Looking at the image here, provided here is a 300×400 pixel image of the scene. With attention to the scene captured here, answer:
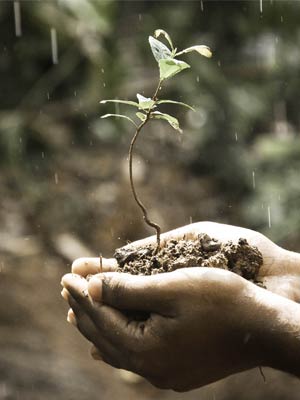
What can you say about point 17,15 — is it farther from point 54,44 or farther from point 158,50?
point 158,50

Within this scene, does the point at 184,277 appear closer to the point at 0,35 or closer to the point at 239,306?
the point at 239,306

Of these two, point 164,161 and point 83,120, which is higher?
point 83,120

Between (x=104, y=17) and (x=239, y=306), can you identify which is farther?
(x=104, y=17)

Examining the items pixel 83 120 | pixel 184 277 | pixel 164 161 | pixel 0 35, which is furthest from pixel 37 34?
pixel 184 277

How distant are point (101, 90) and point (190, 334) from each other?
3098 millimetres

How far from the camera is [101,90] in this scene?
14.3ft

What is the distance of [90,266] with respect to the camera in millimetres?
1714

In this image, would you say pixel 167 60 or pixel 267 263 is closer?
pixel 167 60

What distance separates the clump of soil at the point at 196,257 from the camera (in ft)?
5.16

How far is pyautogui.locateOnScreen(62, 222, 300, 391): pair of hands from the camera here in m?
1.42

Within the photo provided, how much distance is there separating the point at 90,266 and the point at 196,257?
0.98ft

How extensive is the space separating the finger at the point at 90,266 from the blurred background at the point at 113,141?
1.82 m

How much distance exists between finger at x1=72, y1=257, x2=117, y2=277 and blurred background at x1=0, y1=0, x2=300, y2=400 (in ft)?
5.97

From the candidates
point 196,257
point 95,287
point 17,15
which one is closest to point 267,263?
point 196,257
